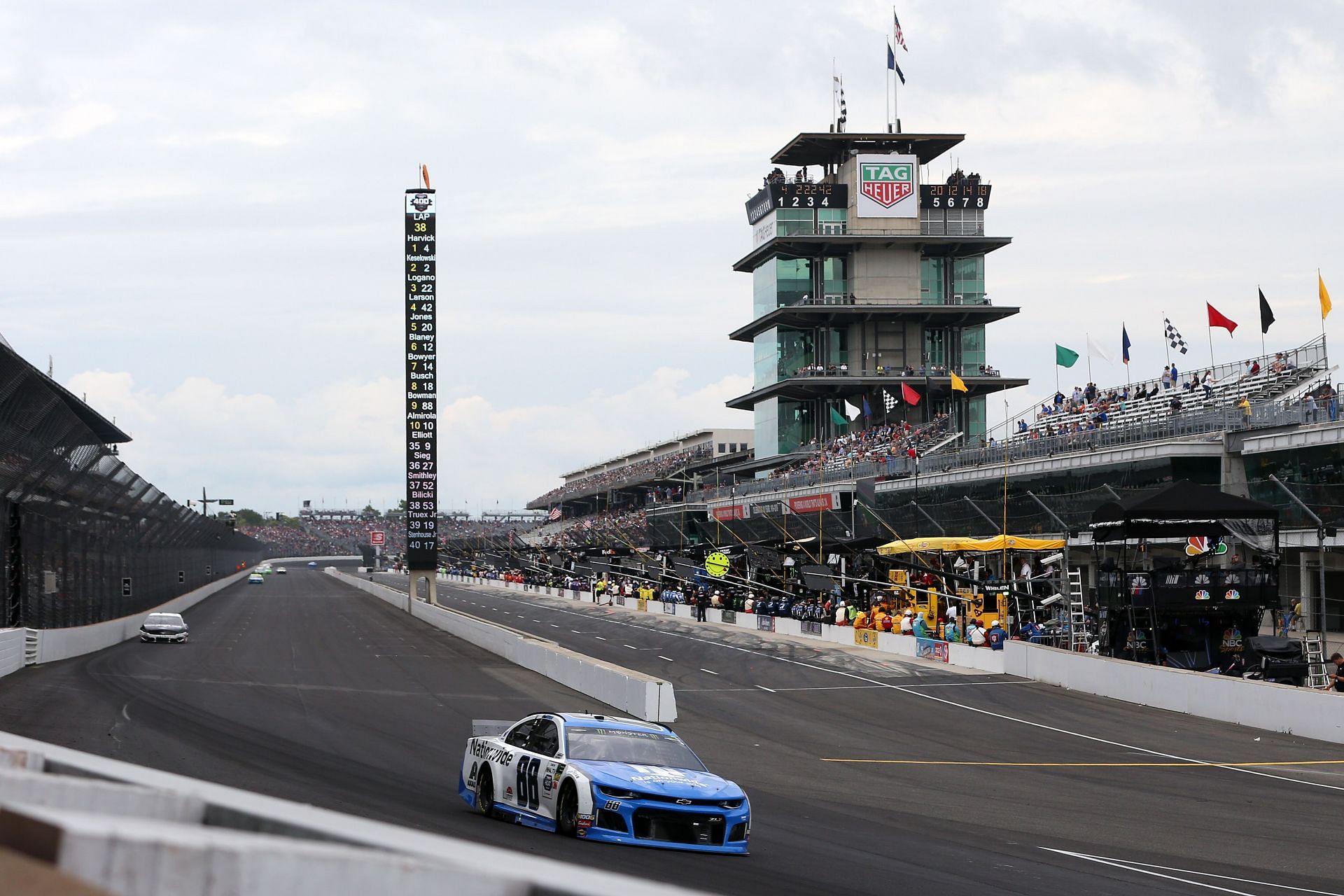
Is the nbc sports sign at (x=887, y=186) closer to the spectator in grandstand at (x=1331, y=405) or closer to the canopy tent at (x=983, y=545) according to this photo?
the canopy tent at (x=983, y=545)

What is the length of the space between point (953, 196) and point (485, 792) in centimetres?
9888

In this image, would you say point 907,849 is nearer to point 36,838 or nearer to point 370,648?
point 36,838

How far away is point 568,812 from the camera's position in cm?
1270

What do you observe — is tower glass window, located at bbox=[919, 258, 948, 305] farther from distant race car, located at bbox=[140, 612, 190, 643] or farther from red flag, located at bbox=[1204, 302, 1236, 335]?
distant race car, located at bbox=[140, 612, 190, 643]

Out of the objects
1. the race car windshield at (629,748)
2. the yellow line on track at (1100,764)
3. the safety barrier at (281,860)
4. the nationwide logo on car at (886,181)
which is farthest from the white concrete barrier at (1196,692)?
the nationwide logo on car at (886,181)

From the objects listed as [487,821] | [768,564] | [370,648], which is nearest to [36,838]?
[487,821]

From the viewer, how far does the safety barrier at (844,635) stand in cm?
3650

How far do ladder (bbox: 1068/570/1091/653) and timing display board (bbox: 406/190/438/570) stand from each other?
4365 centimetres

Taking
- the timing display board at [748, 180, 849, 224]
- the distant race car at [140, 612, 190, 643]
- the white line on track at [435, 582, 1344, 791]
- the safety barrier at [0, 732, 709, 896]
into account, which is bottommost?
the white line on track at [435, 582, 1344, 791]

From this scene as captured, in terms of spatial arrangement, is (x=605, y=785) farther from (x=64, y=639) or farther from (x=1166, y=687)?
(x=64, y=639)

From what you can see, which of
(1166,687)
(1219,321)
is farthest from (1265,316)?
(1166,687)

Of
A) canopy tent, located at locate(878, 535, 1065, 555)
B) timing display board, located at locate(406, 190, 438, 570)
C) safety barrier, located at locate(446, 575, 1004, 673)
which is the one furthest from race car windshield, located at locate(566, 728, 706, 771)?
timing display board, located at locate(406, 190, 438, 570)

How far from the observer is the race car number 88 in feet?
43.8

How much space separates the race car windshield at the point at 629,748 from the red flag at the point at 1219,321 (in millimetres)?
40959
